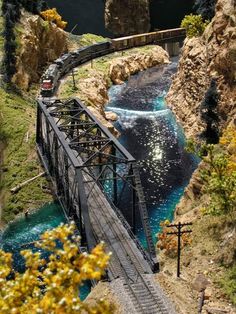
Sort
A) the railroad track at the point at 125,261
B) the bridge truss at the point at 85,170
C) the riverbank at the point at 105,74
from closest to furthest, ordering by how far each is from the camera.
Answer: the railroad track at the point at 125,261, the bridge truss at the point at 85,170, the riverbank at the point at 105,74

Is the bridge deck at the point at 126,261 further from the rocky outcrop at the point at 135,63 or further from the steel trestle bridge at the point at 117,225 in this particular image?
the rocky outcrop at the point at 135,63

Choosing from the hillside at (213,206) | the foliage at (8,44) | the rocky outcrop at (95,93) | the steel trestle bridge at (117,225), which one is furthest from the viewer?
the rocky outcrop at (95,93)

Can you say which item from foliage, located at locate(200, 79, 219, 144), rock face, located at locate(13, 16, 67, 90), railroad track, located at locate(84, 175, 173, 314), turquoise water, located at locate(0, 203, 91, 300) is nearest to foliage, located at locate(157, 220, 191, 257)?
railroad track, located at locate(84, 175, 173, 314)

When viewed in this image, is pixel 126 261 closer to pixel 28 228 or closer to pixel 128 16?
pixel 28 228

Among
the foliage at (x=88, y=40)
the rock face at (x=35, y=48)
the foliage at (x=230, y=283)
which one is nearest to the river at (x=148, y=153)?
the foliage at (x=230, y=283)

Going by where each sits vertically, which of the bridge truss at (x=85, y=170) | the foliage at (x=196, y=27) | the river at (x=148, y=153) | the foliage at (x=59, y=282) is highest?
the foliage at (x=196, y=27)

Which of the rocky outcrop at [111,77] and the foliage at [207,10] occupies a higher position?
the foliage at [207,10]
